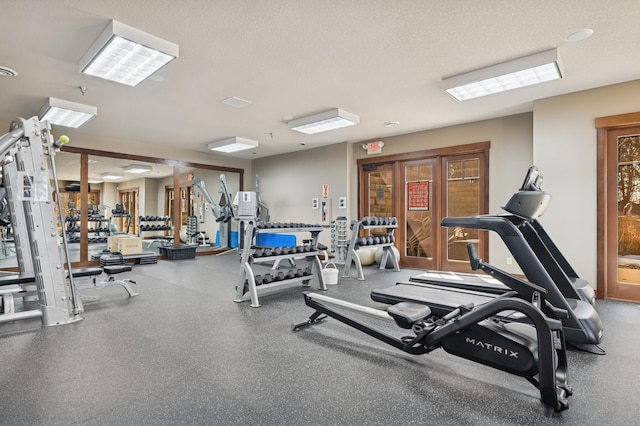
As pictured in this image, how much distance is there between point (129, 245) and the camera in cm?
714

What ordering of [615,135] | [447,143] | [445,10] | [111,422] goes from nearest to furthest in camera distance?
[111,422] < [445,10] < [615,135] < [447,143]

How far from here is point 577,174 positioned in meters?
4.11

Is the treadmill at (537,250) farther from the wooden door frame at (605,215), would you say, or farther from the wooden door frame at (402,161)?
the wooden door frame at (402,161)

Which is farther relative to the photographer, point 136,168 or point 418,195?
point 136,168

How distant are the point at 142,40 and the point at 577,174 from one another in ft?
16.4

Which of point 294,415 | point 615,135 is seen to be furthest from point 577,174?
point 294,415

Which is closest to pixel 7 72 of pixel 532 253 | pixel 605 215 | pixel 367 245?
pixel 367 245

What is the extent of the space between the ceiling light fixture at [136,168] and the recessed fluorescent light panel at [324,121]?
17.1 feet

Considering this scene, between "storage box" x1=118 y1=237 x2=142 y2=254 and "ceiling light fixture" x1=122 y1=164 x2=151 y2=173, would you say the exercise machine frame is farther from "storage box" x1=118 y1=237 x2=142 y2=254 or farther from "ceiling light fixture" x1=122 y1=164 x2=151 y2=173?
"ceiling light fixture" x1=122 y1=164 x2=151 y2=173

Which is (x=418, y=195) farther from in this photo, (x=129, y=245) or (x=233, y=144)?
(x=129, y=245)

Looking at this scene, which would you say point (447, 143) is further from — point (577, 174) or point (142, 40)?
point (142, 40)

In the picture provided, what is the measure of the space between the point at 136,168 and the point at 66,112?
448 cm

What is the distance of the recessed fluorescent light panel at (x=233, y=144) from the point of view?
669 centimetres

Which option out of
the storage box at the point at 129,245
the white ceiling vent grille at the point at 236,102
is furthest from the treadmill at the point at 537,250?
the storage box at the point at 129,245
